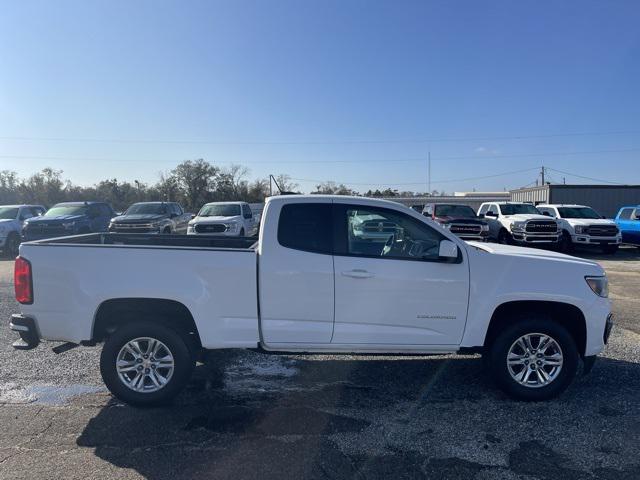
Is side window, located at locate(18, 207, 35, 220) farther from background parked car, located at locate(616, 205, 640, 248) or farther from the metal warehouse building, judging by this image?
the metal warehouse building

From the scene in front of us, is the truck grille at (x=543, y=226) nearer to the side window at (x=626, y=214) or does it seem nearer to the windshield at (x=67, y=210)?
the side window at (x=626, y=214)

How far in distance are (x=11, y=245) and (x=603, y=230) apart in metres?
22.4

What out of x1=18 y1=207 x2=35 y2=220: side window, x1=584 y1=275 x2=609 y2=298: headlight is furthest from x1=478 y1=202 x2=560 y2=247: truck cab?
x1=18 y1=207 x2=35 y2=220: side window

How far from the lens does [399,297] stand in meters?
4.35

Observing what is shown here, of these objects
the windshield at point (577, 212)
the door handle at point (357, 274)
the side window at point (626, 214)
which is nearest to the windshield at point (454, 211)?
the windshield at point (577, 212)

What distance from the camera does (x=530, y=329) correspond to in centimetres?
445

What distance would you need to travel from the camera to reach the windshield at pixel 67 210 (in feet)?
59.3

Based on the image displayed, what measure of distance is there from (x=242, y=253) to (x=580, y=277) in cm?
318

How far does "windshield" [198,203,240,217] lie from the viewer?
59.8 feet

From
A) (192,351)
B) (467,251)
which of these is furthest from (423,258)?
(192,351)

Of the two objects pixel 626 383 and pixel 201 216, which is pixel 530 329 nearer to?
pixel 626 383

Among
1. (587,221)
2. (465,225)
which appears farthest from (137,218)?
(587,221)

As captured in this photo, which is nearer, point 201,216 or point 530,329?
point 530,329

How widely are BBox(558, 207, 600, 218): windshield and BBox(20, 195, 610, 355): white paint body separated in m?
16.6
